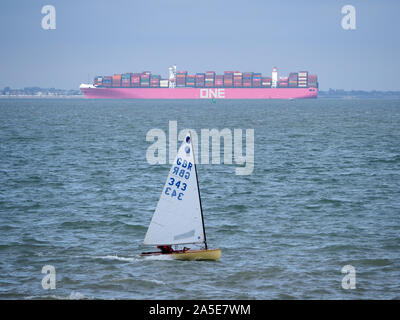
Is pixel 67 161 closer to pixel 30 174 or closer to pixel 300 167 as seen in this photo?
pixel 30 174

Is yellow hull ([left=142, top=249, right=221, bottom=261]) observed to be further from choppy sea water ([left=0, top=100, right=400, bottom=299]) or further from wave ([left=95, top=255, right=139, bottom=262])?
wave ([left=95, top=255, right=139, bottom=262])

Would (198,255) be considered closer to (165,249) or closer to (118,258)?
Result: (165,249)

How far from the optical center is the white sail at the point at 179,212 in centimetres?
2005

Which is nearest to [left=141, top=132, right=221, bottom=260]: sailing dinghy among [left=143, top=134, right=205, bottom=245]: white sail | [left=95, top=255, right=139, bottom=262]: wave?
[left=143, top=134, right=205, bottom=245]: white sail

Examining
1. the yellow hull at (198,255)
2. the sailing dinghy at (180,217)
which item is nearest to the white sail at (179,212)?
the sailing dinghy at (180,217)

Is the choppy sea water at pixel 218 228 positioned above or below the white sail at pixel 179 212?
below

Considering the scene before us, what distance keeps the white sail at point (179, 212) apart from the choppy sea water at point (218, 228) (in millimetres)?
937

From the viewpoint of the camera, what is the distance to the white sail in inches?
789

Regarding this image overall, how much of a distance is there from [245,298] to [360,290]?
3615 mm

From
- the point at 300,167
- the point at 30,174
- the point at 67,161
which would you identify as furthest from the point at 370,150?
the point at 30,174

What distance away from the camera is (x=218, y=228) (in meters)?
24.9

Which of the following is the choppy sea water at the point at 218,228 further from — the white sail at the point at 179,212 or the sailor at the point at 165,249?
the white sail at the point at 179,212

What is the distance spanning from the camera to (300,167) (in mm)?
44312
